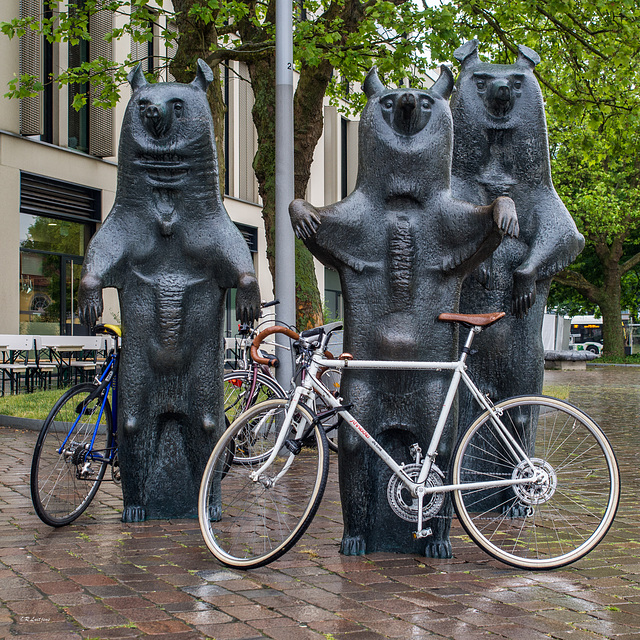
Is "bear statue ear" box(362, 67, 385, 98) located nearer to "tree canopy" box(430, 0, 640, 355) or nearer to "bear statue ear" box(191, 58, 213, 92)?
"bear statue ear" box(191, 58, 213, 92)

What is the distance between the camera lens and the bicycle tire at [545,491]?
4.30 meters

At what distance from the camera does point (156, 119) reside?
5.29 metres

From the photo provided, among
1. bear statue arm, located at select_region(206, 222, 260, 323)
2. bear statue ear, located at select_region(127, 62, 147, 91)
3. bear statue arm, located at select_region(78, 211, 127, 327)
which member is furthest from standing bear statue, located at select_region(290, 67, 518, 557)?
bear statue ear, located at select_region(127, 62, 147, 91)

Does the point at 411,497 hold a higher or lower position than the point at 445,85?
lower

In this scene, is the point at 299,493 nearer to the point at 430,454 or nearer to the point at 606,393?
the point at 430,454

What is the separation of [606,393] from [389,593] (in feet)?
47.5

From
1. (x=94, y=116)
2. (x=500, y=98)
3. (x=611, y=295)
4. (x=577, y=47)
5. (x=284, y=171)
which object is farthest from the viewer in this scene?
(x=611, y=295)

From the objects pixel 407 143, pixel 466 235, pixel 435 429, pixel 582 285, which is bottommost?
pixel 435 429

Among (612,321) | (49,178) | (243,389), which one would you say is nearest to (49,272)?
(49,178)

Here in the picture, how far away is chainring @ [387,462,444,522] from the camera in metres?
4.44

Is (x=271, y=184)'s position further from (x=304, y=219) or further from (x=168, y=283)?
(x=304, y=219)

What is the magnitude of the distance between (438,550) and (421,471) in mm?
481

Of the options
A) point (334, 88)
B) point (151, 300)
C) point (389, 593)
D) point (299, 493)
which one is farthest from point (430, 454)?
point (334, 88)

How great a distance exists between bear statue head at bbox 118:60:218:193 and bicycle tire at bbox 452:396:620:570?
7.72 ft
